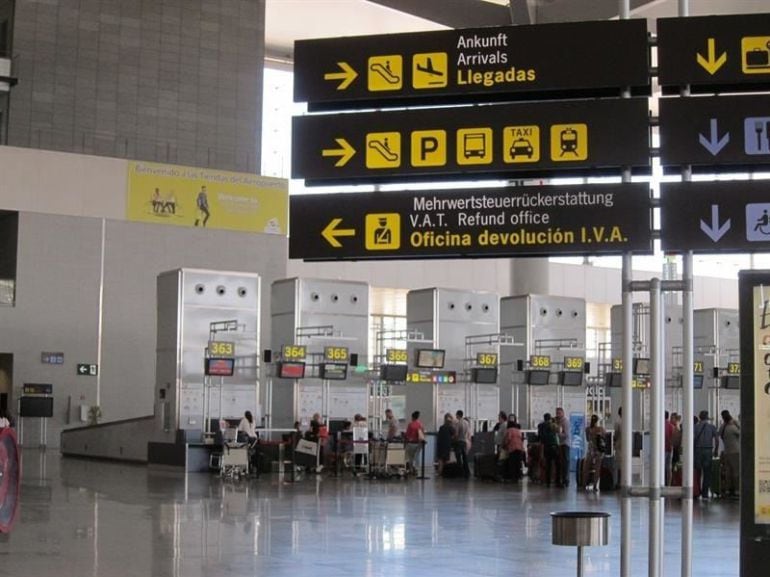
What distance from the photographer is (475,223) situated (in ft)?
24.3

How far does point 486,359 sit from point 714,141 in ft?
74.9

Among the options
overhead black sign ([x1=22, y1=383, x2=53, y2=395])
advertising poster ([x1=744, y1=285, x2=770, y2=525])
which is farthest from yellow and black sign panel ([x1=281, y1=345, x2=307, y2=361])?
advertising poster ([x1=744, y1=285, x2=770, y2=525])

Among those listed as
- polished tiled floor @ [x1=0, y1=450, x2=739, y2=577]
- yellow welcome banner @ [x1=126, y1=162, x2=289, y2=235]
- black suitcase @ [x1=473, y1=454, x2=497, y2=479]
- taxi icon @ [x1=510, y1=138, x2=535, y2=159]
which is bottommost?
black suitcase @ [x1=473, y1=454, x2=497, y2=479]

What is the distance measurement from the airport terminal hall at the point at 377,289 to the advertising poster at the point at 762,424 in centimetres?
1

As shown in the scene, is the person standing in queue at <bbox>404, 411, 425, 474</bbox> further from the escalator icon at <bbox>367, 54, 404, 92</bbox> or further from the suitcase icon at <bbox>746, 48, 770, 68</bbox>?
the suitcase icon at <bbox>746, 48, 770, 68</bbox>

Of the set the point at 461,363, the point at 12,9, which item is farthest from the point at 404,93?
the point at 12,9

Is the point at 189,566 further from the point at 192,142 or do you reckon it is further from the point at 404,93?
the point at 192,142

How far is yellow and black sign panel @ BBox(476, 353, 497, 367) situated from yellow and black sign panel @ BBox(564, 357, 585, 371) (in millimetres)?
2298

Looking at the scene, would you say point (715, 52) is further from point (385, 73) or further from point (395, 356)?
point (395, 356)

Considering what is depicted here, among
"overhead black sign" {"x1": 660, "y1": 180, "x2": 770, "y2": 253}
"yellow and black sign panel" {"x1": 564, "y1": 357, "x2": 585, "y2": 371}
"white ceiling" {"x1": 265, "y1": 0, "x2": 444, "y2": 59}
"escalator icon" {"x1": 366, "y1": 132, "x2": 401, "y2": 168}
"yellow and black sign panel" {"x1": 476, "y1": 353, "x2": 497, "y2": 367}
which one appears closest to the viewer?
"overhead black sign" {"x1": 660, "y1": 180, "x2": 770, "y2": 253}

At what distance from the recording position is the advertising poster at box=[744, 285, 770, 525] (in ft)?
22.8

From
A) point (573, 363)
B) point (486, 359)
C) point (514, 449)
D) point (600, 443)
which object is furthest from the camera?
point (573, 363)

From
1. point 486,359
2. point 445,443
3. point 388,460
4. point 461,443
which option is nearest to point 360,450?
point 388,460

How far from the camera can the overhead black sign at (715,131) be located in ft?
23.4
